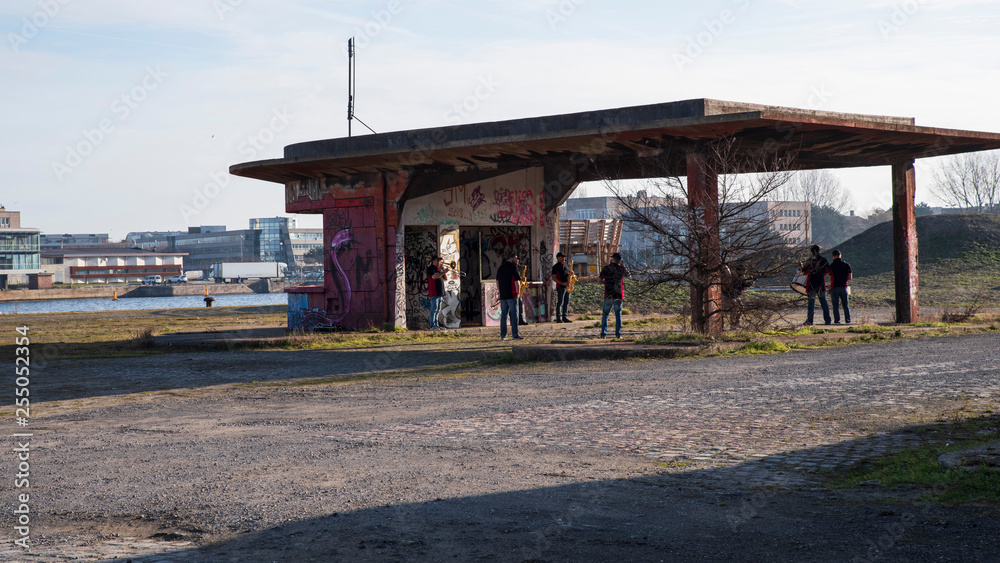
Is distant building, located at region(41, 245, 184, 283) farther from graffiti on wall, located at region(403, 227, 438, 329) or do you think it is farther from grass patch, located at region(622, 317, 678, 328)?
grass patch, located at region(622, 317, 678, 328)

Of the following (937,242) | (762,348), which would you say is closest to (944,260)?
(937,242)

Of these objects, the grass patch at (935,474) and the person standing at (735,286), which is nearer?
the grass patch at (935,474)

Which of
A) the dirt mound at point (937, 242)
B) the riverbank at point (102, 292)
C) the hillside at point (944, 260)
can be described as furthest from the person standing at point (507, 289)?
the riverbank at point (102, 292)

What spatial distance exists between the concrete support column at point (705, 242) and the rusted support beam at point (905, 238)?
21.7 ft

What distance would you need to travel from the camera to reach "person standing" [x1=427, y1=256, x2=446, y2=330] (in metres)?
19.9

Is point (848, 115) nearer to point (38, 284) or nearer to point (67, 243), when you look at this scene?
point (38, 284)

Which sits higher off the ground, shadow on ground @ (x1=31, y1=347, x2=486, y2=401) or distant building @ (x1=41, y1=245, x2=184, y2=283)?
distant building @ (x1=41, y1=245, x2=184, y2=283)

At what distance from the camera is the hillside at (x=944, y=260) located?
3356cm

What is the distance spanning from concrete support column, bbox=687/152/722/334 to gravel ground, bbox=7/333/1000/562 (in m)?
3.25

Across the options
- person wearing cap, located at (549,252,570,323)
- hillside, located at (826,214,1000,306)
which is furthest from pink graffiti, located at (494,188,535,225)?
hillside, located at (826,214,1000,306)

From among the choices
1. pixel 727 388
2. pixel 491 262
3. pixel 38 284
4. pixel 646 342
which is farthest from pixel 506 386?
pixel 38 284

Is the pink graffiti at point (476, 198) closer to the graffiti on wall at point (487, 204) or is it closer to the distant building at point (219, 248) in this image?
the graffiti on wall at point (487, 204)

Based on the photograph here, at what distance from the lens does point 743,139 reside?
54.5 feet

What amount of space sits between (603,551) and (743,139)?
A: 13.4 meters
